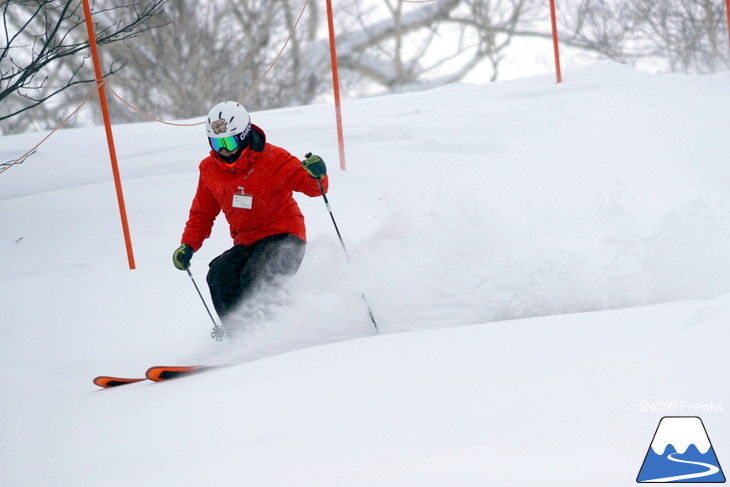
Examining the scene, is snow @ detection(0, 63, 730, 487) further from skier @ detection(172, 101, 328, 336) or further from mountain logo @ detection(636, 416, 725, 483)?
skier @ detection(172, 101, 328, 336)

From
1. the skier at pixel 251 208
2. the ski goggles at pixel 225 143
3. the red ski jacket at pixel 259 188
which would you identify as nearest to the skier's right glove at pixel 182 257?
the skier at pixel 251 208

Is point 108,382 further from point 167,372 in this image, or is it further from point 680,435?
point 680,435

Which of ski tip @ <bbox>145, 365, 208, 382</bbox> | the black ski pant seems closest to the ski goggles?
the black ski pant

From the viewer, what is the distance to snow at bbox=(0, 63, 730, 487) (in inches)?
98.6

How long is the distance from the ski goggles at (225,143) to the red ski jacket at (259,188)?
8 centimetres

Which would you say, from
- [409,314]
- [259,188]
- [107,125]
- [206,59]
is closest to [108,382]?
[259,188]

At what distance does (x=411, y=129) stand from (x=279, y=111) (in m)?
2.84

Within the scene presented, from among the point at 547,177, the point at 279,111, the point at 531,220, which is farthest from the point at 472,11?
the point at 531,220

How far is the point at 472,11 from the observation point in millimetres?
30672

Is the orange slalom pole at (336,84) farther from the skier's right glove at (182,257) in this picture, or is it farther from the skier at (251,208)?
the skier's right glove at (182,257)

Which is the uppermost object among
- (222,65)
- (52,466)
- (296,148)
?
(222,65)

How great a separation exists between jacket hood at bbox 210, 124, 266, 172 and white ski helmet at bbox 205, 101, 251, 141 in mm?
114

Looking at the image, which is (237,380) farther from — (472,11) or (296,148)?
(472,11)

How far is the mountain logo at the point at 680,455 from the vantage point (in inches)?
87.1
